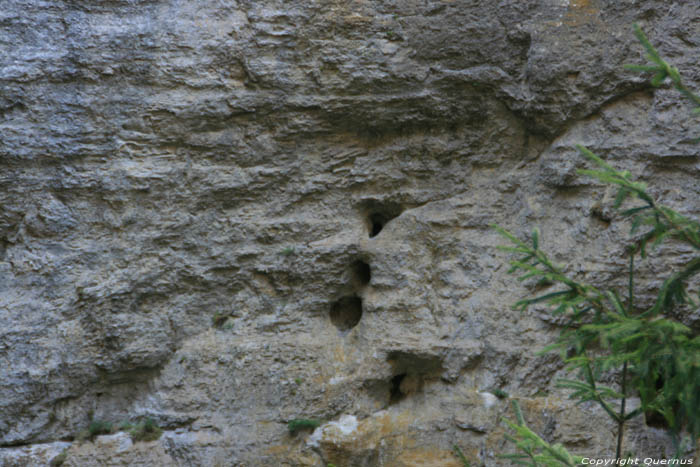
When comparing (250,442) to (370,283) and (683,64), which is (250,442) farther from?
(683,64)

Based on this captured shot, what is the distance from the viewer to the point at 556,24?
606cm

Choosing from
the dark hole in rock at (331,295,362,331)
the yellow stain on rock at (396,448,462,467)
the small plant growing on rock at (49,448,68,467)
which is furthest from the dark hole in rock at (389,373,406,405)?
the small plant growing on rock at (49,448,68,467)

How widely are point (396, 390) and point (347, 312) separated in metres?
Result: 0.81

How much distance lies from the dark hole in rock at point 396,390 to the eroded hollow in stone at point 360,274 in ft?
2.77

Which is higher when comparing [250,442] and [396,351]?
[396,351]

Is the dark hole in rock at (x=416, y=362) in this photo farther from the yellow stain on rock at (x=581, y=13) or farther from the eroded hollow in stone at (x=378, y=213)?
the yellow stain on rock at (x=581, y=13)

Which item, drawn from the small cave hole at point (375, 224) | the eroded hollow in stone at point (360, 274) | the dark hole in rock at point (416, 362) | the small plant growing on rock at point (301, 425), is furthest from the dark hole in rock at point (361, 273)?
the small plant growing on rock at point (301, 425)

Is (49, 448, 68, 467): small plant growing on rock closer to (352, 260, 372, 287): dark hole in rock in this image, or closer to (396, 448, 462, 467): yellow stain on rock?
(396, 448, 462, 467): yellow stain on rock

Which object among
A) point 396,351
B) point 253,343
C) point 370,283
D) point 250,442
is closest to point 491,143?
point 370,283

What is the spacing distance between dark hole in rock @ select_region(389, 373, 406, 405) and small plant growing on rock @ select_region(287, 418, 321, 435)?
67 cm

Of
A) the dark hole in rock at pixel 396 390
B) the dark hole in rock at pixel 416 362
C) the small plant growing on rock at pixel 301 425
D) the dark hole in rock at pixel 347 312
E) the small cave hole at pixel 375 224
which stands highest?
the small cave hole at pixel 375 224

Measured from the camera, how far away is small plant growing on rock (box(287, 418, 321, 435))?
5645mm

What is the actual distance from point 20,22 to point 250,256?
8.72 feet

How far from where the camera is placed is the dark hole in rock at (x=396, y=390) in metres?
5.98
